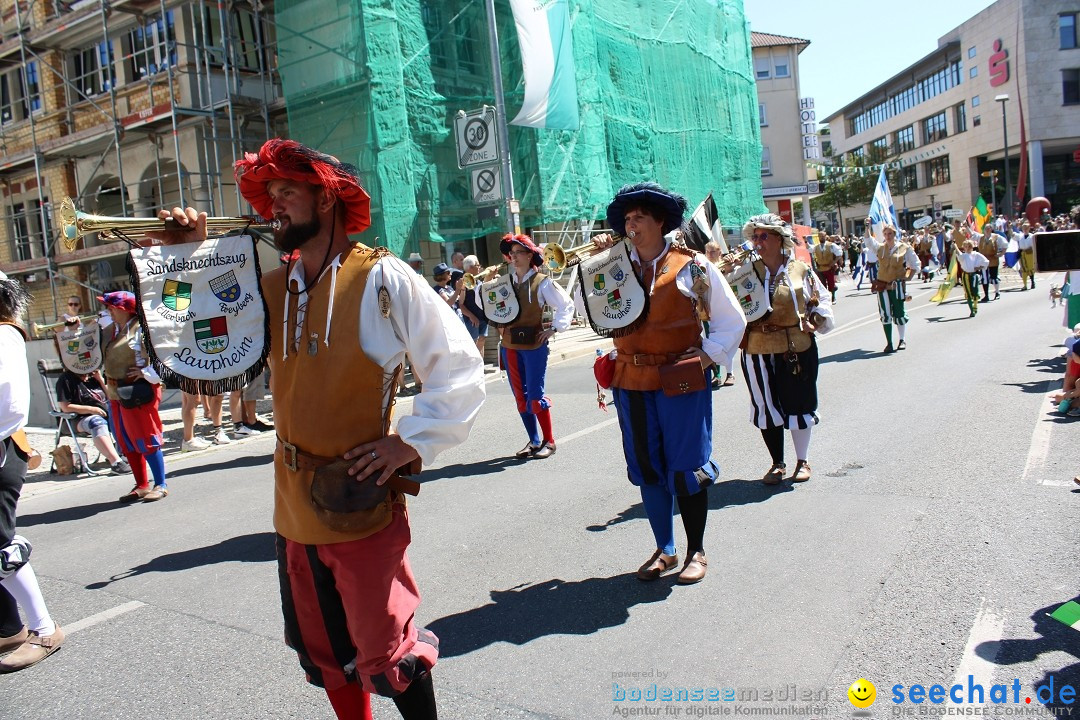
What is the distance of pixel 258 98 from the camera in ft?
57.5

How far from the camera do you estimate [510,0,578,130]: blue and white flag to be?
59.6 ft

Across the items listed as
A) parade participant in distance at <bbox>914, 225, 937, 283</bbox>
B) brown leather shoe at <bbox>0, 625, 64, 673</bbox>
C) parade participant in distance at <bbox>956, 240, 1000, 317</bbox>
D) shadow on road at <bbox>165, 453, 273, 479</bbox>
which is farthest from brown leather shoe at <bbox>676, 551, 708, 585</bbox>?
parade participant in distance at <bbox>914, 225, 937, 283</bbox>

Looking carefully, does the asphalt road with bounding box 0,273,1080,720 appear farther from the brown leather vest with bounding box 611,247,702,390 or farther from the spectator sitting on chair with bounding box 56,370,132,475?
the spectator sitting on chair with bounding box 56,370,132,475

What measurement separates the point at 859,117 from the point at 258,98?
71882mm

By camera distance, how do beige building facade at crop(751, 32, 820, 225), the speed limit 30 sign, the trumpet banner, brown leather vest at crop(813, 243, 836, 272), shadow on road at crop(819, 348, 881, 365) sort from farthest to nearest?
beige building facade at crop(751, 32, 820, 225) < brown leather vest at crop(813, 243, 836, 272) < the speed limit 30 sign < shadow on road at crop(819, 348, 881, 365) < the trumpet banner

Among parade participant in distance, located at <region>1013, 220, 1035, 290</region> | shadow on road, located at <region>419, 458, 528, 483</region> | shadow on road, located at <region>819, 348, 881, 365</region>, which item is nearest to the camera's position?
shadow on road, located at <region>419, 458, 528, 483</region>

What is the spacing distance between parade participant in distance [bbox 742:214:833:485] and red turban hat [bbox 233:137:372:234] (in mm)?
3938

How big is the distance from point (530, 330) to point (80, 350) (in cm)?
531

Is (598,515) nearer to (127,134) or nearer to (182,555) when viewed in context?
(182,555)

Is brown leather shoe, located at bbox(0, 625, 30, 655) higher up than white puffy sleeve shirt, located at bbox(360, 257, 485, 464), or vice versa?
white puffy sleeve shirt, located at bbox(360, 257, 485, 464)

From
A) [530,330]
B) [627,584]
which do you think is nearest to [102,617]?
[627,584]

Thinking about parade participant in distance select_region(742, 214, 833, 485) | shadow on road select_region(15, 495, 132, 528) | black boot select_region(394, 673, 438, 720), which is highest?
parade participant in distance select_region(742, 214, 833, 485)

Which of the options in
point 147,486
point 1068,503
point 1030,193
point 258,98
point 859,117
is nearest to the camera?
point 1068,503

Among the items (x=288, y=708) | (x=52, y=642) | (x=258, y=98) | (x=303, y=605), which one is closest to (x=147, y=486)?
(x=52, y=642)
